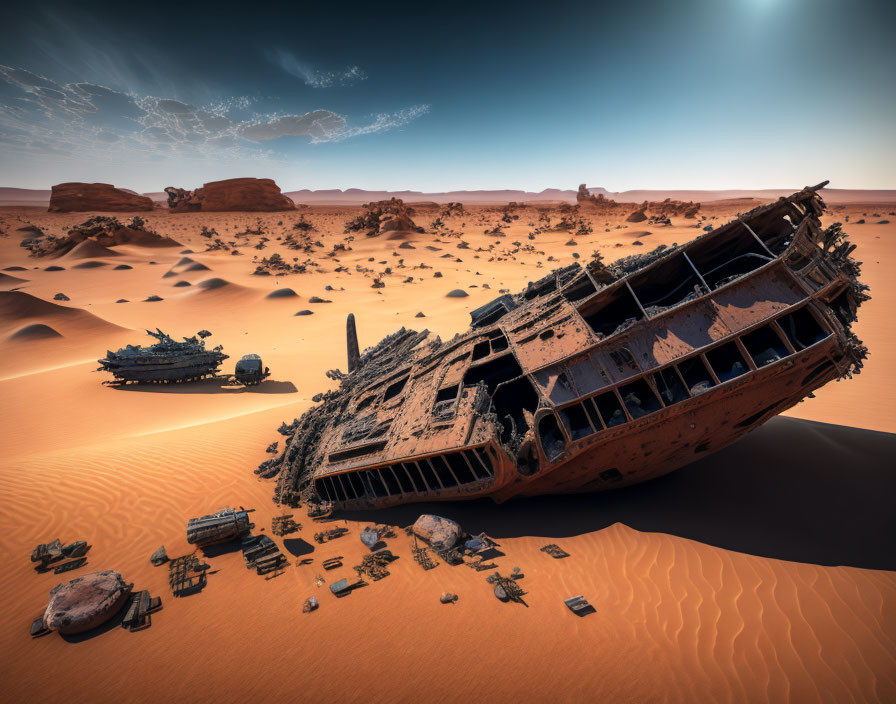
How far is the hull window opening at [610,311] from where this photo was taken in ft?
28.2

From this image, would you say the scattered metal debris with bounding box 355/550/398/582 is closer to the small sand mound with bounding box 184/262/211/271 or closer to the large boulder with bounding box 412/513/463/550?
the large boulder with bounding box 412/513/463/550

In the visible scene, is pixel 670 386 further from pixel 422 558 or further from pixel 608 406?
pixel 422 558

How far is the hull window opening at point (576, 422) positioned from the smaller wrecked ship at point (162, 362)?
18827 millimetres

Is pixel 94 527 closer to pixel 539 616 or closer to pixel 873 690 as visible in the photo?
pixel 539 616

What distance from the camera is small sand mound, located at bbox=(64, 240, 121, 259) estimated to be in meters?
49.1

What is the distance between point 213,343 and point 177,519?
69.0 feet

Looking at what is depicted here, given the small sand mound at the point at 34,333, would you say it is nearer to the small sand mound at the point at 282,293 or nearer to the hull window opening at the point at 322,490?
the small sand mound at the point at 282,293

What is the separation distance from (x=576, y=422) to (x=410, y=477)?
Result: 356 cm

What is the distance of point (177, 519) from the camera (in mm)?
8977

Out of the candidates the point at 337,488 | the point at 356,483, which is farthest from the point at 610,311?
the point at 337,488

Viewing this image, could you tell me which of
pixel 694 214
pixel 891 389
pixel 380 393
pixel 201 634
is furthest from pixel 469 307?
pixel 694 214

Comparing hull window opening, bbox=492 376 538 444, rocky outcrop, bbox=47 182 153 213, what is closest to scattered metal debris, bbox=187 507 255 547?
hull window opening, bbox=492 376 538 444

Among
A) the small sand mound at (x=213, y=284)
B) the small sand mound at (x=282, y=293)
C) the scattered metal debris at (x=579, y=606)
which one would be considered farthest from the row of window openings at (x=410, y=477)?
the small sand mound at (x=213, y=284)

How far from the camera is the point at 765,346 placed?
757cm
